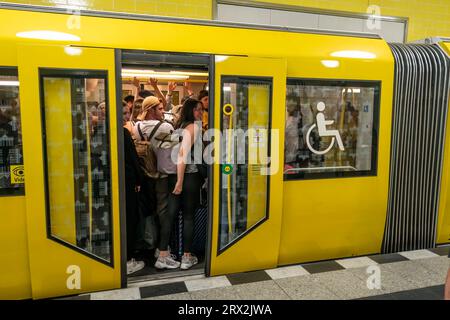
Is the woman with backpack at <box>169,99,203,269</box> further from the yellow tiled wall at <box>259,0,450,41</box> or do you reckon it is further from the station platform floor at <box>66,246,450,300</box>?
the yellow tiled wall at <box>259,0,450,41</box>

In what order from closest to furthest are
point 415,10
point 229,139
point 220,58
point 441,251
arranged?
point 220,58, point 229,139, point 441,251, point 415,10

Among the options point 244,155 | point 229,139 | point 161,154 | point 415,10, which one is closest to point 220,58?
point 229,139

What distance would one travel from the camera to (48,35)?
2641mm

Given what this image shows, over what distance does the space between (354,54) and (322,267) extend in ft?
6.36

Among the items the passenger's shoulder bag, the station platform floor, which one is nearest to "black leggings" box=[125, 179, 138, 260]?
the passenger's shoulder bag

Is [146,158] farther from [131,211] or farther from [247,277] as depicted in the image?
[247,277]

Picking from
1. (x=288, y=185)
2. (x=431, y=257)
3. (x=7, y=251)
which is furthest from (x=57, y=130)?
(x=431, y=257)

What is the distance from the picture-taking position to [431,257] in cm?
364

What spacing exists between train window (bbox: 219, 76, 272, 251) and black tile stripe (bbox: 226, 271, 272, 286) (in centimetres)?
26

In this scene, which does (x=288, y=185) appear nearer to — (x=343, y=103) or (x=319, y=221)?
(x=319, y=221)

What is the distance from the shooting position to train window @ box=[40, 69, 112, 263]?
2656mm

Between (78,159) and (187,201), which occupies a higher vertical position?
(78,159)

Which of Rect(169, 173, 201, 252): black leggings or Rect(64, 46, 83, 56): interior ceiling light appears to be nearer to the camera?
Rect(64, 46, 83, 56): interior ceiling light

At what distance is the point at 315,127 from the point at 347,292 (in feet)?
4.58
